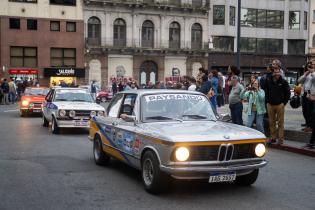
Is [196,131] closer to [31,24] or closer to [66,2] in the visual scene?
[31,24]

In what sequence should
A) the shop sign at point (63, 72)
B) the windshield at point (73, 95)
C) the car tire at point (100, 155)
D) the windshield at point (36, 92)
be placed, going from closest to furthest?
1. the car tire at point (100, 155)
2. the windshield at point (73, 95)
3. the windshield at point (36, 92)
4. the shop sign at point (63, 72)

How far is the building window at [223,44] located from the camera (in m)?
52.5

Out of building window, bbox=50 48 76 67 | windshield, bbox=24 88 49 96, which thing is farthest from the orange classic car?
building window, bbox=50 48 76 67

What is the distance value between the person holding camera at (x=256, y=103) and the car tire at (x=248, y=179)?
4993 millimetres

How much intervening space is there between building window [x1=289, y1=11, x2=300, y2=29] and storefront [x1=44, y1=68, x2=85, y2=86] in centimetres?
2621

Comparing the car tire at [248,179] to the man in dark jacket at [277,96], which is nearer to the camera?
the car tire at [248,179]

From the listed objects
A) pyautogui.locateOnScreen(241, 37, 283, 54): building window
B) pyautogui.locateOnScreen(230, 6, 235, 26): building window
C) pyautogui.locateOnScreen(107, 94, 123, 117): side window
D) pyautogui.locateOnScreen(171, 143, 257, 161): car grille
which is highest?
pyautogui.locateOnScreen(230, 6, 235, 26): building window

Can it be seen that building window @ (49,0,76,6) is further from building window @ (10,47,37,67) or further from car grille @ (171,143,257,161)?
car grille @ (171,143,257,161)

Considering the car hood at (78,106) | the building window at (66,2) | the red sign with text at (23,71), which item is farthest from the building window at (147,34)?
the car hood at (78,106)

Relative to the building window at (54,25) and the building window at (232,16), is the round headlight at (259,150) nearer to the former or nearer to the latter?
the building window at (54,25)

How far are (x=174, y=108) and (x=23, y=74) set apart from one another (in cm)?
4080

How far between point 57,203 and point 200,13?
47368 millimetres

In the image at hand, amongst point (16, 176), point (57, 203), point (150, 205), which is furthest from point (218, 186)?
point (16, 176)

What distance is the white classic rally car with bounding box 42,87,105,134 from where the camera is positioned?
585 inches
